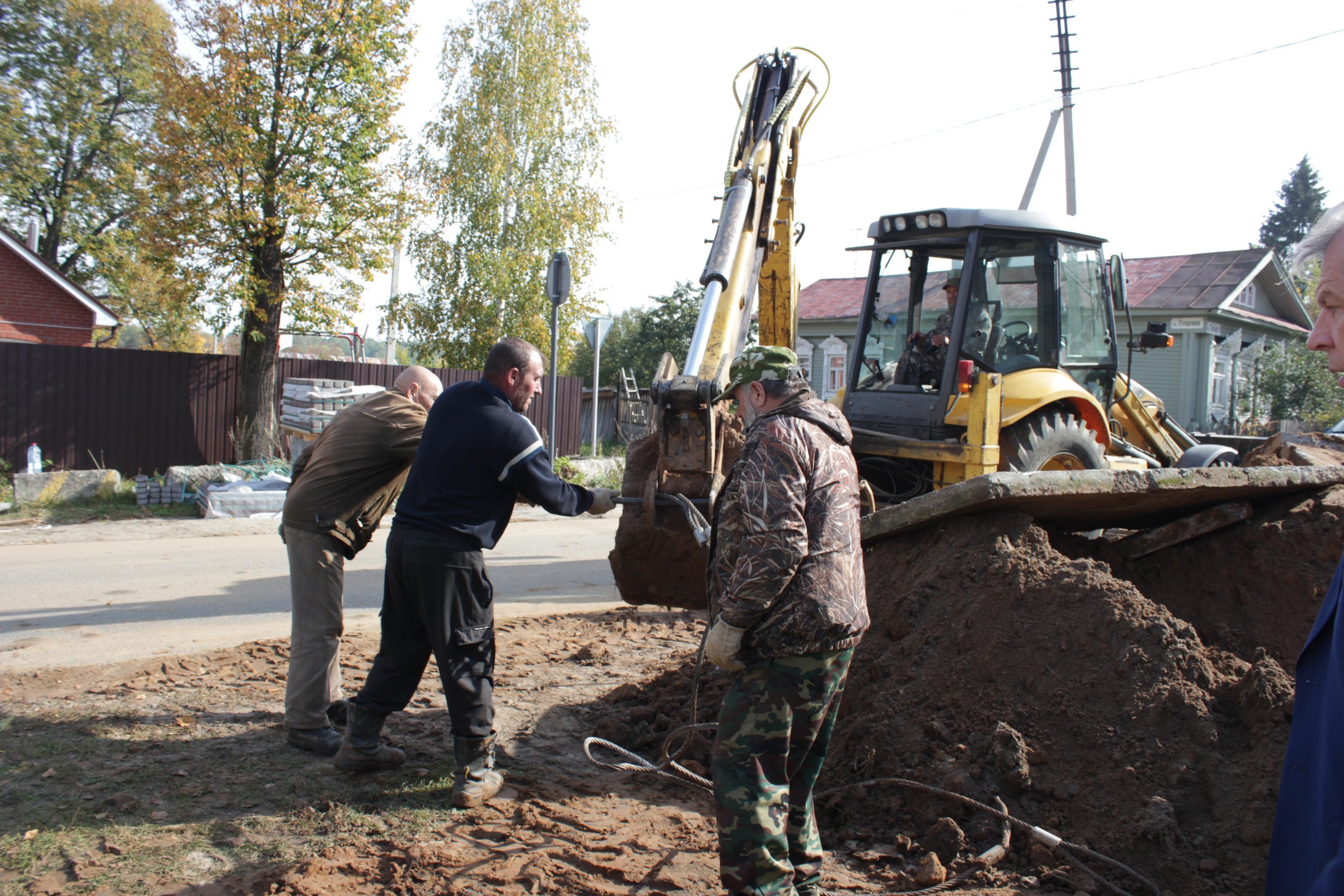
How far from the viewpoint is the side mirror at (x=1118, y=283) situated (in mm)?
7168

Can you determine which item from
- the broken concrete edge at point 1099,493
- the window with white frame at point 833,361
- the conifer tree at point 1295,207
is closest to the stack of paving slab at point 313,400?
the broken concrete edge at point 1099,493

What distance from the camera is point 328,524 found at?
459 centimetres

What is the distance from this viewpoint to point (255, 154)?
559 inches

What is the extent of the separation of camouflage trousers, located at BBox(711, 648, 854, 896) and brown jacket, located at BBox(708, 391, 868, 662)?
0.25ft

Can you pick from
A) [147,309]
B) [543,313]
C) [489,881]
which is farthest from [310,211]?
[147,309]

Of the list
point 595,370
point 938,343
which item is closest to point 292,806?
point 938,343

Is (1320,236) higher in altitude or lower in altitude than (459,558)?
higher

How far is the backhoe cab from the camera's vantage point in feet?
21.5

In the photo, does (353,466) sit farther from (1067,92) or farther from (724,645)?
(1067,92)

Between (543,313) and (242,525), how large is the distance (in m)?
11.2

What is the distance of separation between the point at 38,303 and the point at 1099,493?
1021 inches

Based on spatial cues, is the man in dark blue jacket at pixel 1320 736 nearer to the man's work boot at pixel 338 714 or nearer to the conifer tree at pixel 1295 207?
the man's work boot at pixel 338 714

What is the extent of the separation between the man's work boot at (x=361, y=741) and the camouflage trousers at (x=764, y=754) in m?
1.87

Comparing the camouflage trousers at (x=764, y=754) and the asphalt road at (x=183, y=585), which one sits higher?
the camouflage trousers at (x=764, y=754)
